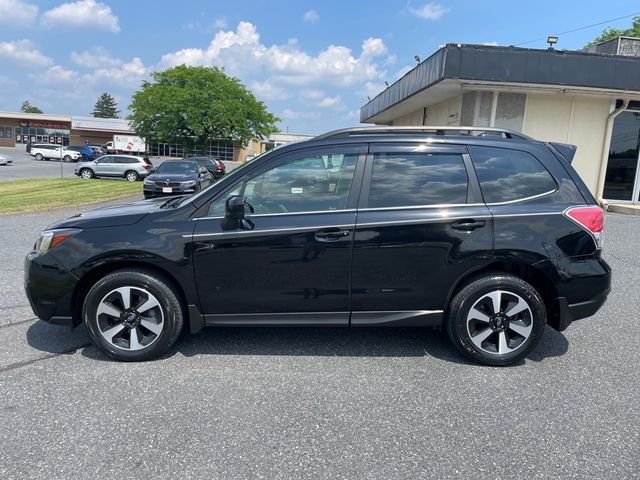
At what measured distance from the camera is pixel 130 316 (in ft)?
12.0

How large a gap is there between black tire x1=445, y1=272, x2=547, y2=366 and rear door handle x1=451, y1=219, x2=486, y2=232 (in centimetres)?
43

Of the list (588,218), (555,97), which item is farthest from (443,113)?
(588,218)

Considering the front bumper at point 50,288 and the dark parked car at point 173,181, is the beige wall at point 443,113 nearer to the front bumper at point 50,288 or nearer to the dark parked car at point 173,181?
the dark parked car at point 173,181

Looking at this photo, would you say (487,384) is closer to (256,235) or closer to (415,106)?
(256,235)

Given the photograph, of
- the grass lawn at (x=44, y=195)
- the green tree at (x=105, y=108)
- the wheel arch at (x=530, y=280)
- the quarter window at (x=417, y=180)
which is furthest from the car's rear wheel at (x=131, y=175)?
the green tree at (x=105, y=108)

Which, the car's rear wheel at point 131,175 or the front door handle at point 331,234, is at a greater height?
the front door handle at point 331,234

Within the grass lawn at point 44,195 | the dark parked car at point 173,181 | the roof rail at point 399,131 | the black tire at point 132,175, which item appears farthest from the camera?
the black tire at point 132,175

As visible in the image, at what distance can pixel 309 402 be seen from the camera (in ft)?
10.3

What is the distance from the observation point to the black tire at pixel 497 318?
3680mm

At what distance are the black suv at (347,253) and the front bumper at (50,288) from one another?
11mm

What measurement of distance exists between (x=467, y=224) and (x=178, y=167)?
49.1ft

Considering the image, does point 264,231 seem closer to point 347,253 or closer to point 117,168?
point 347,253

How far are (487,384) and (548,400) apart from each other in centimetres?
41

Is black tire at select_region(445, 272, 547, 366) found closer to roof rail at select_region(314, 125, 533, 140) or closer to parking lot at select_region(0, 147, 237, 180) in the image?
roof rail at select_region(314, 125, 533, 140)
